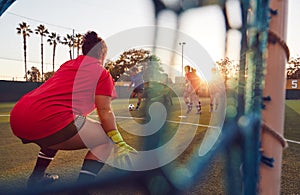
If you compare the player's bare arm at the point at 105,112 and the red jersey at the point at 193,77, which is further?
the red jersey at the point at 193,77

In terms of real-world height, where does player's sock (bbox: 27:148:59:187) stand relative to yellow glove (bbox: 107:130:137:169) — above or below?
below

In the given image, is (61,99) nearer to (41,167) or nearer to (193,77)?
(41,167)

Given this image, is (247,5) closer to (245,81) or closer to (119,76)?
(245,81)

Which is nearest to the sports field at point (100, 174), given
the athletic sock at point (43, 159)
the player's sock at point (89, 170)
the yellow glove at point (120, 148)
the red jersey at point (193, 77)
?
the athletic sock at point (43, 159)

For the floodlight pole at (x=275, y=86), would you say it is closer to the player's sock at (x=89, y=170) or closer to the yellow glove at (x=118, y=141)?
the yellow glove at (x=118, y=141)

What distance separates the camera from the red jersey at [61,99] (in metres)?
1.91

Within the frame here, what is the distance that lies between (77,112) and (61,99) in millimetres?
149

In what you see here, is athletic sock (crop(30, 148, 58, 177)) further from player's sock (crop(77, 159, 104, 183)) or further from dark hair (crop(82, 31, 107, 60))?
dark hair (crop(82, 31, 107, 60))

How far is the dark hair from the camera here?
209cm

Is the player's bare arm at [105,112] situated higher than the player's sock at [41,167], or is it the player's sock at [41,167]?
the player's bare arm at [105,112]

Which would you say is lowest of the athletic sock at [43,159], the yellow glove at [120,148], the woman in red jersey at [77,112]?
the athletic sock at [43,159]

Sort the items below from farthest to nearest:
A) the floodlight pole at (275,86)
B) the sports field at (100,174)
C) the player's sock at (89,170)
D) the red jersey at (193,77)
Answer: the red jersey at (193,77) → the sports field at (100,174) → the player's sock at (89,170) → the floodlight pole at (275,86)

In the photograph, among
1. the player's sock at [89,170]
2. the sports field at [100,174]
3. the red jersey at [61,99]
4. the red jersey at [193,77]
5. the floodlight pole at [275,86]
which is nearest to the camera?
the floodlight pole at [275,86]

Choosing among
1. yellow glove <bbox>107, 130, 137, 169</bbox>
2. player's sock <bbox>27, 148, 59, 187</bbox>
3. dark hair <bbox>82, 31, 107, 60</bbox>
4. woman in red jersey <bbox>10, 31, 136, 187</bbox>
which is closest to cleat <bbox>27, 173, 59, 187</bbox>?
player's sock <bbox>27, 148, 59, 187</bbox>
